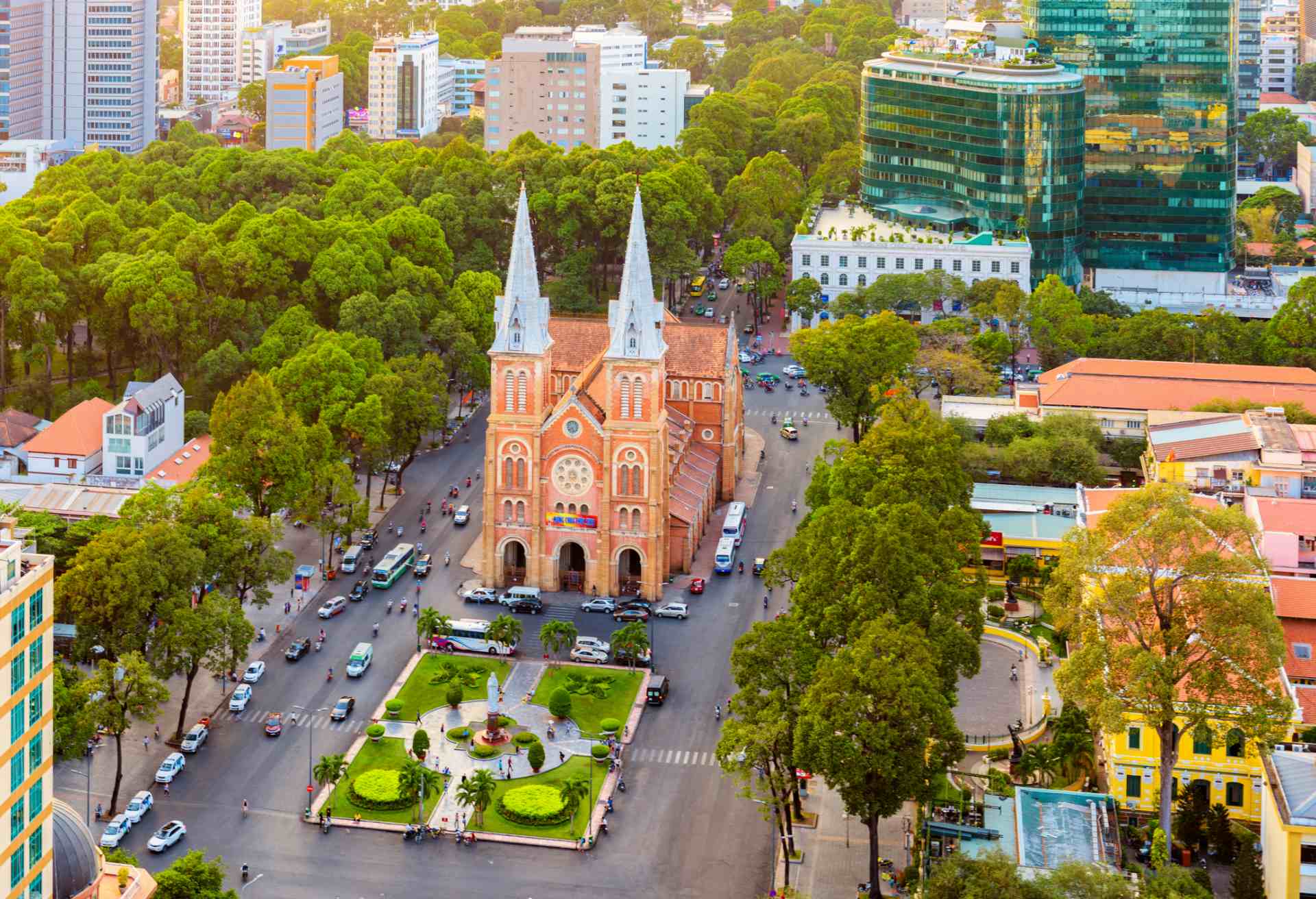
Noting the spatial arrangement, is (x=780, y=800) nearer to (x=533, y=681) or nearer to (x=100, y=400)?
(x=533, y=681)

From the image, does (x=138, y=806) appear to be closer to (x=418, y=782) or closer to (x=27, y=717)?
(x=418, y=782)

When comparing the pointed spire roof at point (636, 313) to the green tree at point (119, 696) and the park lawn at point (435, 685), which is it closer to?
the park lawn at point (435, 685)

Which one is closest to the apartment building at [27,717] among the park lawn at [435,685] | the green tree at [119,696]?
the green tree at [119,696]

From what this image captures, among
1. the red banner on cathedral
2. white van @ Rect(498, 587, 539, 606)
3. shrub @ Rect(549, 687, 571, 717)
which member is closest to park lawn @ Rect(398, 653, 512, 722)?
shrub @ Rect(549, 687, 571, 717)

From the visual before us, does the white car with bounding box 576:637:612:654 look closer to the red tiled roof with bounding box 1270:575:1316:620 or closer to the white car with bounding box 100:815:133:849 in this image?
the white car with bounding box 100:815:133:849

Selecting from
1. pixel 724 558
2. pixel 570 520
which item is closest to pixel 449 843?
pixel 570 520

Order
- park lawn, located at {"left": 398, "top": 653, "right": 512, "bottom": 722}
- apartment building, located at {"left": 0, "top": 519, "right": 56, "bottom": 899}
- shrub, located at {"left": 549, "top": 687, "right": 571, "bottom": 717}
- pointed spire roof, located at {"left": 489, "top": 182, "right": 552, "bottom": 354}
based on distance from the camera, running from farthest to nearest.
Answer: pointed spire roof, located at {"left": 489, "top": 182, "right": 552, "bottom": 354}
park lawn, located at {"left": 398, "top": 653, "right": 512, "bottom": 722}
shrub, located at {"left": 549, "top": 687, "right": 571, "bottom": 717}
apartment building, located at {"left": 0, "top": 519, "right": 56, "bottom": 899}
